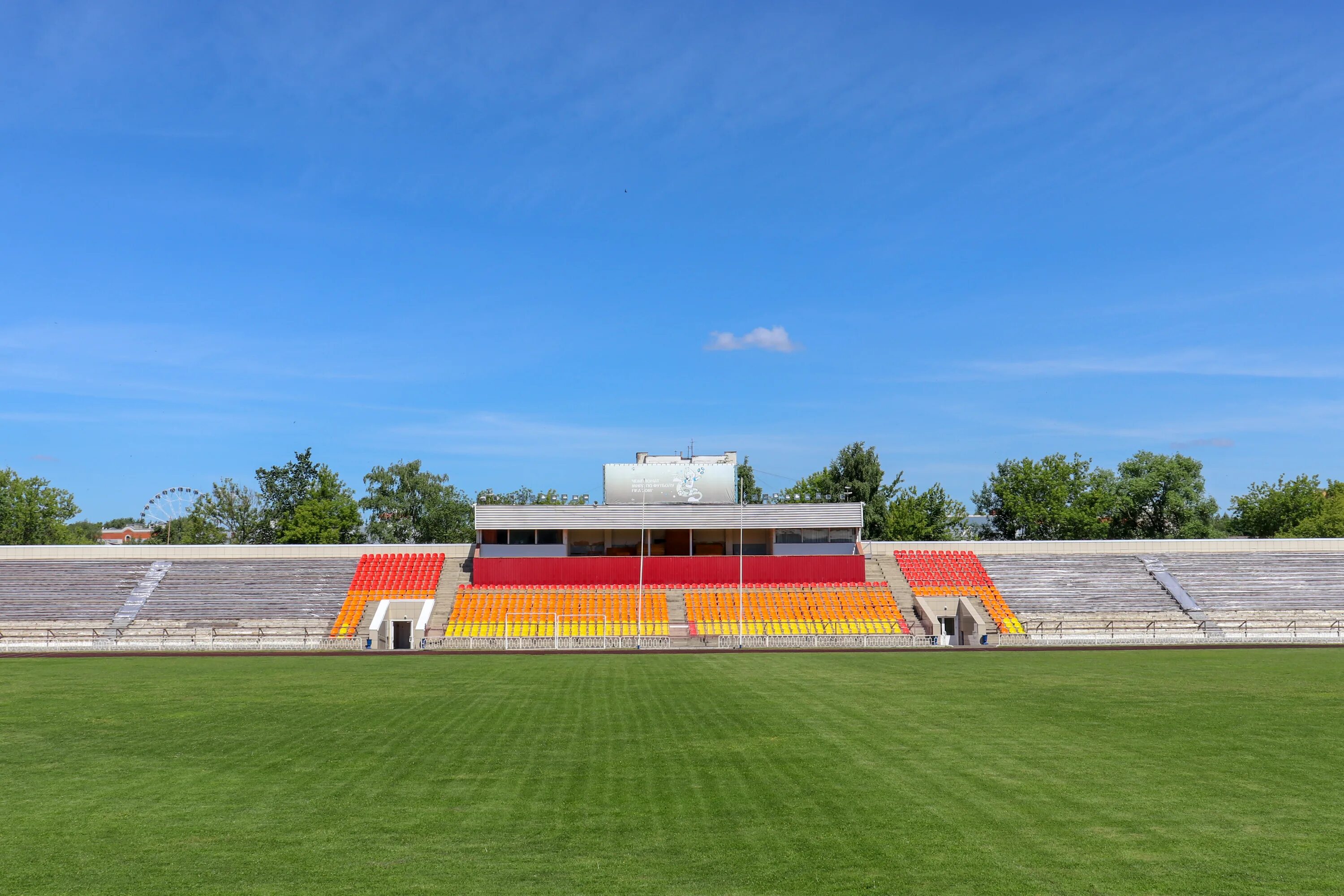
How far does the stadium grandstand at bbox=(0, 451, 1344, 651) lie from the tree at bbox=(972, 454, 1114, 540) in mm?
29369

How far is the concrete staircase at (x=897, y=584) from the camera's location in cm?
5875

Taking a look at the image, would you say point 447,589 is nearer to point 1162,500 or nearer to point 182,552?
point 182,552

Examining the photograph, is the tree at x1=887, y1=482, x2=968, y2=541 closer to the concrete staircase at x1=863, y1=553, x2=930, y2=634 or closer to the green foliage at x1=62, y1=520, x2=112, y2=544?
the concrete staircase at x1=863, y1=553, x2=930, y2=634

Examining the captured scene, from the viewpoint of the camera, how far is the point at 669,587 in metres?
64.9

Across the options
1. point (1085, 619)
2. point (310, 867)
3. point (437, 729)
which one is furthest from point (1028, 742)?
point (1085, 619)

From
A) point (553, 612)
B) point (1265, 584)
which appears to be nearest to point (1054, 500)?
point (1265, 584)

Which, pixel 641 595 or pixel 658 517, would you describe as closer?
pixel 641 595

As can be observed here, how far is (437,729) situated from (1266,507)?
95283 mm

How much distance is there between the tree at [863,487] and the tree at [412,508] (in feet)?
141

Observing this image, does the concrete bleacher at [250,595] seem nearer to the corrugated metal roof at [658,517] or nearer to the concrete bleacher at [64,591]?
the concrete bleacher at [64,591]

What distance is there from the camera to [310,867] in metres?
11.2

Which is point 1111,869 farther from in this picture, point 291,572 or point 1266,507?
point 1266,507

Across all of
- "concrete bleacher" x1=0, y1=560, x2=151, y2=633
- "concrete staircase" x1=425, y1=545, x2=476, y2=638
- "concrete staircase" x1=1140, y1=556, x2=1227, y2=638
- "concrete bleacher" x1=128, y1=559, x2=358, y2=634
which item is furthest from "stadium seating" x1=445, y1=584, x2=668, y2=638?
"concrete staircase" x1=1140, y1=556, x2=1227, y2=638

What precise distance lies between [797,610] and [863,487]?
41887 mm
